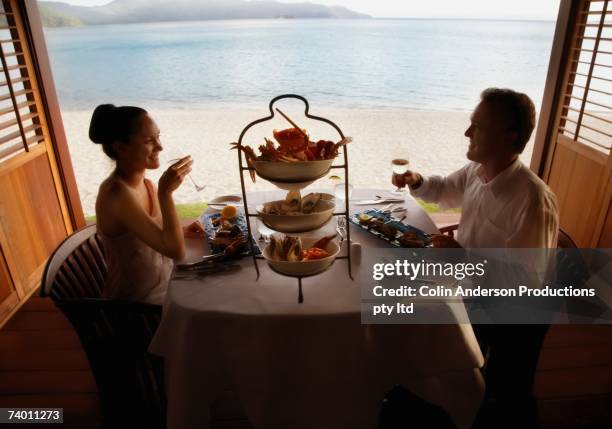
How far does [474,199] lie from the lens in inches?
74.7

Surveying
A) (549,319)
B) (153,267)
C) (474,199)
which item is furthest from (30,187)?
(549,319)

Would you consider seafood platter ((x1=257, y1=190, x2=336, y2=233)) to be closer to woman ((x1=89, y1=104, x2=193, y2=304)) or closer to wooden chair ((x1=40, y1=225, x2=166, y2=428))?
woman ((x1=89, y1=104, x2=193, y2=304))

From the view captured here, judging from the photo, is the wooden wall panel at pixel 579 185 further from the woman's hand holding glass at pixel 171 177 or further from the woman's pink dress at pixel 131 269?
the woman's pink dress at pixel 131 269

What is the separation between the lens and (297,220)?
44.2 inches

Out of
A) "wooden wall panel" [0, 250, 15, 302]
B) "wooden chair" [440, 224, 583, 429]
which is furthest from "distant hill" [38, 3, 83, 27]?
"wooden chair" [440, 224, 583, 429]

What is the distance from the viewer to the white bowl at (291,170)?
1.07 metres

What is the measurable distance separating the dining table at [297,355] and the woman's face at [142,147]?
0.63m

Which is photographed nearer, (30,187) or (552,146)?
(30,187)

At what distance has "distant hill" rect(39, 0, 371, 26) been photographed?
4041 centimetres

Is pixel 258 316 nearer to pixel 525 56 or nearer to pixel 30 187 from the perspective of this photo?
pixel 30 187

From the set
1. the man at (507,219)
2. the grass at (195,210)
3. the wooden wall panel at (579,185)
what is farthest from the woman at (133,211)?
the grass at (195,210)

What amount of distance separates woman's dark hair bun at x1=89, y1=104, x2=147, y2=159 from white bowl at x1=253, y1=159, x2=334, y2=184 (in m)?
0.79

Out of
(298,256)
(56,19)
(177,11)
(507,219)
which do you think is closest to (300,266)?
(298,256)

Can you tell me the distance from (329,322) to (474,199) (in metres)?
1.07
